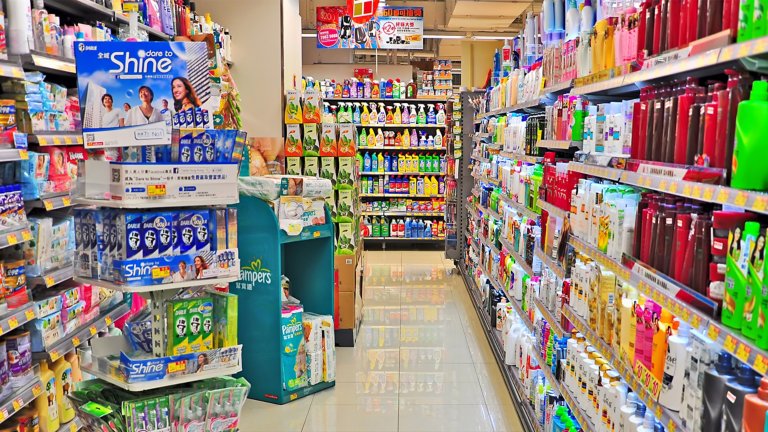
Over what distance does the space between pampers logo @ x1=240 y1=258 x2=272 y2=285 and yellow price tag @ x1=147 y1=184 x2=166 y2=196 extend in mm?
2237

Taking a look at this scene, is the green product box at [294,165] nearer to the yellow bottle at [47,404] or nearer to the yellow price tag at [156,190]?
the yellow bottle at [47,404]

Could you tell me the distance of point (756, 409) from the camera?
1628mm

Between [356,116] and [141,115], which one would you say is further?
[356,116]

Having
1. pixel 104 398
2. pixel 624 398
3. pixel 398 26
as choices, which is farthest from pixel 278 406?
pixel 398 26

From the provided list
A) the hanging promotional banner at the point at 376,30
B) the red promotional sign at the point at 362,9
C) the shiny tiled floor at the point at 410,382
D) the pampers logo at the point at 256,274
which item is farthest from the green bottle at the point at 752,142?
the hanging promotional banner at the point at 376,30

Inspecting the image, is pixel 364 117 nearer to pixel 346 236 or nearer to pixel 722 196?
pixel 346 236

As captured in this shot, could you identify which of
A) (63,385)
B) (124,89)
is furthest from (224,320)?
(63,385)

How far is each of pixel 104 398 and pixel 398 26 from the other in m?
11.4

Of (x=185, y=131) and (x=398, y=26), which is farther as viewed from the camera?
(x=398, y=26)

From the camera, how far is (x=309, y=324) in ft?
16.7

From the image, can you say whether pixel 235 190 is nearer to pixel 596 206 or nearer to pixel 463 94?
pixel 596 206

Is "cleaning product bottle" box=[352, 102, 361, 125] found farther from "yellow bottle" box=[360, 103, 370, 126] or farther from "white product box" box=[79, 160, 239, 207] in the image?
"white product box" box=[79, 160, 239, 207]

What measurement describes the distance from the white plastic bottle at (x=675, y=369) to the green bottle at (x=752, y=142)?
0.60m

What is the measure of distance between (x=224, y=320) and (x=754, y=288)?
2.01 meters
